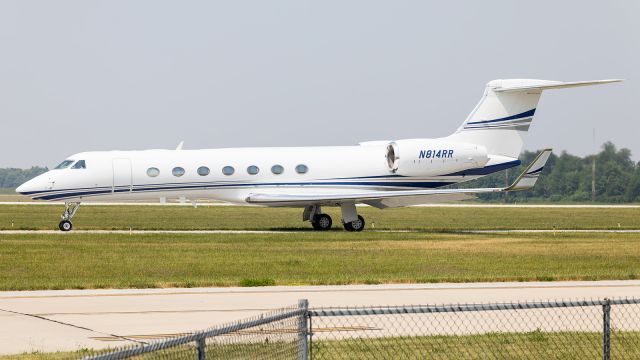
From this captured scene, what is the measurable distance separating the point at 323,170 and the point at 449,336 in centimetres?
2733

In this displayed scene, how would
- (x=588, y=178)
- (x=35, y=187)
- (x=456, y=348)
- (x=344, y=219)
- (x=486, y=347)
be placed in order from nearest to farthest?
(x=456, y=348)
(x=486, y=347)
(x=35, y=187)
(x=344, y=219)
(x=588, y=178)

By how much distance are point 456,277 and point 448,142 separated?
66.2ft

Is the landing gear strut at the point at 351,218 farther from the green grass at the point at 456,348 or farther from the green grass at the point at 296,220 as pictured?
the green grass at the point at 456,348

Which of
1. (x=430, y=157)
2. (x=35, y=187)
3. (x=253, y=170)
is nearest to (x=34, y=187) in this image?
(x=35, y=187)

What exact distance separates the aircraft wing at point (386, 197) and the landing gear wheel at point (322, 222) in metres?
1.22

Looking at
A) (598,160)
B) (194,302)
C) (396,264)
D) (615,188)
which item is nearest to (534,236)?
(396,264)

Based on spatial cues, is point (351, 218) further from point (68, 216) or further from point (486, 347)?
point (486, 347)

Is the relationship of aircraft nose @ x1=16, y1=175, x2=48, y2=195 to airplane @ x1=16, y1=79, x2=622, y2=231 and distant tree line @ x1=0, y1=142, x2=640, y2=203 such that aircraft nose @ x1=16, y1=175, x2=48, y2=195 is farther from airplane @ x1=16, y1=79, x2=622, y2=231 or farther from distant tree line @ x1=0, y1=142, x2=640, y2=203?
distant tree line @ x1=0, y1=142, x2=640, y2=203

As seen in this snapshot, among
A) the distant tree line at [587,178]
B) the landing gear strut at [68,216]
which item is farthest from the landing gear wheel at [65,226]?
the distant tree line at [587,178]

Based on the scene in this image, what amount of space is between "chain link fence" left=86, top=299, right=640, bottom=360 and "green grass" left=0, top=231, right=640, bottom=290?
5.55 m

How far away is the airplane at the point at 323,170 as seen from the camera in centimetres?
3897

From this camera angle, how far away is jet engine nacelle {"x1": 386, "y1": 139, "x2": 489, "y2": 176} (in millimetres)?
40781

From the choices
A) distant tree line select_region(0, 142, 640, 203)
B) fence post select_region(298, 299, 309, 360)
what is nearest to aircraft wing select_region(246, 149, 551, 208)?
fence post select_region(298, 299, 309, 360)

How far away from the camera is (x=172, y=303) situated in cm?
1759
